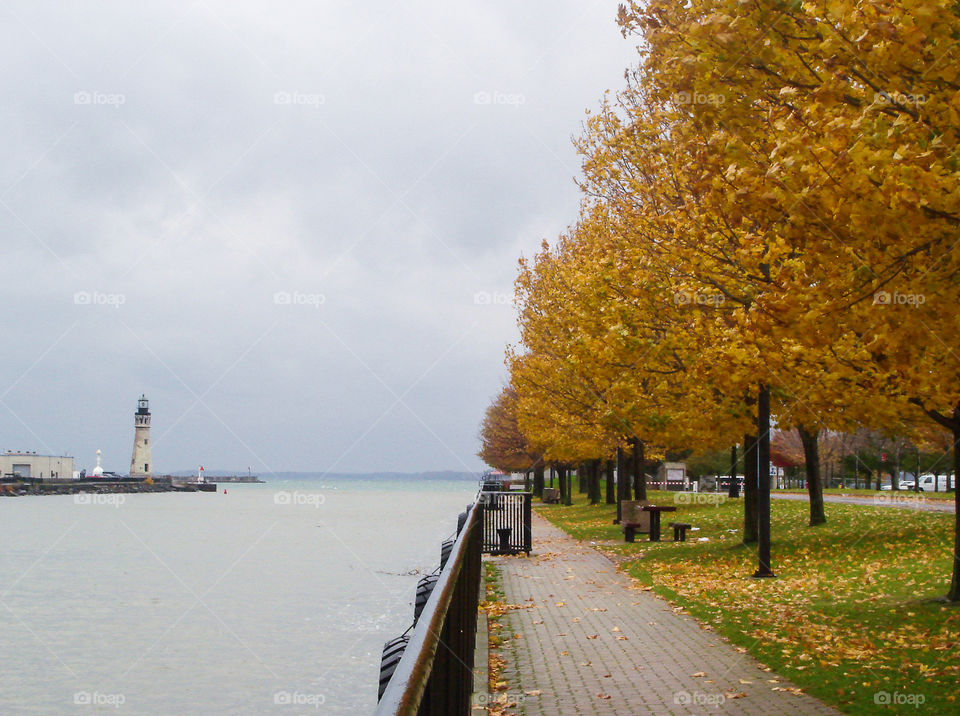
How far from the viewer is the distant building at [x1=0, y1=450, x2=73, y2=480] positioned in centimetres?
15688

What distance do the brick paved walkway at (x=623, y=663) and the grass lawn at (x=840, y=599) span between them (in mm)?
406

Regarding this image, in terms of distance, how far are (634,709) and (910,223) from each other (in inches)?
174

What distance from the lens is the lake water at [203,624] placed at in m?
15.2

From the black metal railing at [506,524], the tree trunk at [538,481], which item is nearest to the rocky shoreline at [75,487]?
the tree trunk at [538,481]

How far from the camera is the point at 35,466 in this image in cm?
16150

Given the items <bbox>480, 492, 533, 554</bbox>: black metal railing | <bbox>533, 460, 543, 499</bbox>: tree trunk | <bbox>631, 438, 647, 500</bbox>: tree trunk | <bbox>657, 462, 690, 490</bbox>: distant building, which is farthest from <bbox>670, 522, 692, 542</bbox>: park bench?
<bbox>533, 460, 543, 499</bbox>: tree trunk

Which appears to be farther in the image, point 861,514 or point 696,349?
point 861,514

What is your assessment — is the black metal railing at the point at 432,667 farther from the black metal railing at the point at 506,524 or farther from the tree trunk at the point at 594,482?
the tree trunk at the point at 594,482

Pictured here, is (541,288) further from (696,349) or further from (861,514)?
(696,349)

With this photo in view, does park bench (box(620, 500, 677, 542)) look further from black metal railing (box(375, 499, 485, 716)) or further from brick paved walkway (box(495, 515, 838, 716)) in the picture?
black metal railing (box(375, 499, 485, 716))

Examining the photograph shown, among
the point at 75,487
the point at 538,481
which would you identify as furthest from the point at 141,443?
the point at 538,481

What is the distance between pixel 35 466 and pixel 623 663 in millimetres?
171614

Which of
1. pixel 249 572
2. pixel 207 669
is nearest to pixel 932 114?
pixel 207 669

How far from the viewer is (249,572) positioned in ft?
112
